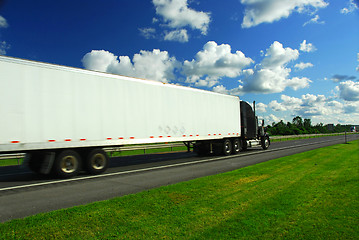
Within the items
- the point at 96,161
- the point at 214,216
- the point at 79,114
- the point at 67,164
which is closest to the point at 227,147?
the point at 96,161

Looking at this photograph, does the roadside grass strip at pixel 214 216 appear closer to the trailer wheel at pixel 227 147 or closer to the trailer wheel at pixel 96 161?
the trailer wheel at pixel 96 161

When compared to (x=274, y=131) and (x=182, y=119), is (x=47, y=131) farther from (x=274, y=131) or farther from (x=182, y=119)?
(x=274, y=131)

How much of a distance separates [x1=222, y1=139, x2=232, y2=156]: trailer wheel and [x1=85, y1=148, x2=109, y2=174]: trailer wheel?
8.95m

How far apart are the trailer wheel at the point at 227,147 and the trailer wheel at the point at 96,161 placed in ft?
29.4

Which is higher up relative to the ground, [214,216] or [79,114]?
[79,114]

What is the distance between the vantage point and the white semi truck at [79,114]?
Answer: 27.5 ft

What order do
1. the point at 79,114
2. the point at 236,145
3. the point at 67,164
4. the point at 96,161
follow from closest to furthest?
the point at 67,164
the point at 79,114
the point at 96,161
the point at 236,145

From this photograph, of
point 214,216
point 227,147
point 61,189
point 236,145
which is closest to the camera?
point 214,216

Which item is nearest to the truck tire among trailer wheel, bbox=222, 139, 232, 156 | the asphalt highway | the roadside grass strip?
the asphalt highway

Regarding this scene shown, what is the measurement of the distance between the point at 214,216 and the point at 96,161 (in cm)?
730

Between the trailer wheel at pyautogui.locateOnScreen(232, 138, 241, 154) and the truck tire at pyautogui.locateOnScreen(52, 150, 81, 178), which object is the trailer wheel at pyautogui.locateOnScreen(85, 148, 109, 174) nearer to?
the truck tire at pyautogui.locateOnScreen(52, 150, 81, 178)

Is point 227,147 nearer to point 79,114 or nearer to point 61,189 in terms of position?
point 79,114

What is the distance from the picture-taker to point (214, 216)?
14.5ft

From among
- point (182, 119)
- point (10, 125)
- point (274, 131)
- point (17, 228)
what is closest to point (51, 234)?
point (17, 228)
